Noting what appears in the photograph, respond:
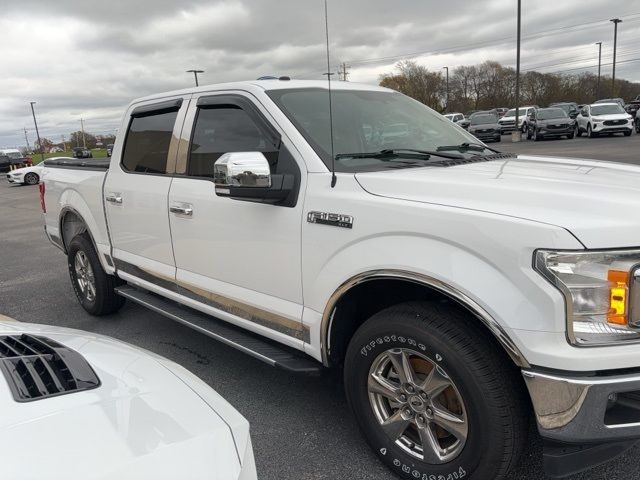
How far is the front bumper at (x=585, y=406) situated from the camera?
6.29ft

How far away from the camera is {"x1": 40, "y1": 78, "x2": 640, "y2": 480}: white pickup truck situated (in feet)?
6.37

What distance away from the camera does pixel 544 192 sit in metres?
2.21

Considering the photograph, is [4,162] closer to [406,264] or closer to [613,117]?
[613,117]

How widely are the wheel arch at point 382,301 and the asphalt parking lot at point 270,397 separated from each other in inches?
20.5

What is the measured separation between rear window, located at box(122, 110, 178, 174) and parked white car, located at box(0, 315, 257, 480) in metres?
2.14

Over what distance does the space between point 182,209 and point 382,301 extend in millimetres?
1537

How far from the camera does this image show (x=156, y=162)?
4.02 m

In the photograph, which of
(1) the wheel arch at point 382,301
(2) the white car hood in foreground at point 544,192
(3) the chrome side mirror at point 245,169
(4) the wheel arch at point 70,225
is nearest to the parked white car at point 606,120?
(2) the white car hood in foreground at point 544,192

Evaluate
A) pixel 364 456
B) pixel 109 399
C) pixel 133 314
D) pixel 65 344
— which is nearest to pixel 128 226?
pixel 133 314

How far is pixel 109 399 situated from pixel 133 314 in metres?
3.85

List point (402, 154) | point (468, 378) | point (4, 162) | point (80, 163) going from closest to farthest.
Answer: point (468, 378) → point (402, 154) → point (80, 163) → point (4, 162)

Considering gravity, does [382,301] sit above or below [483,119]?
below

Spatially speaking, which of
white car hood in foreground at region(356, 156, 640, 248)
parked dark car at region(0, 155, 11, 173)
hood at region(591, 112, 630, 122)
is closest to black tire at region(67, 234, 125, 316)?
white car hood in foreground at region(356, 156, 640, 248)

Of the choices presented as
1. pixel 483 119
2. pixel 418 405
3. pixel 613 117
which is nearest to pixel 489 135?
pixel 483 119
